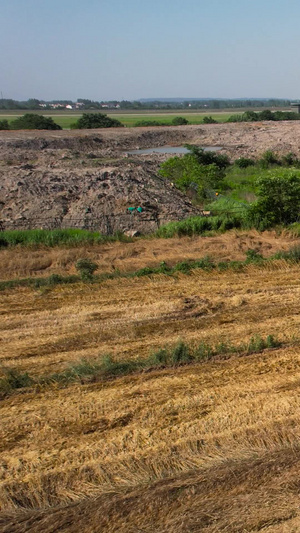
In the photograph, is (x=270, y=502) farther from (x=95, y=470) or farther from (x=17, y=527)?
(x=17, y=527)

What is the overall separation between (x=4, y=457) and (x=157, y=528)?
2.02 metres

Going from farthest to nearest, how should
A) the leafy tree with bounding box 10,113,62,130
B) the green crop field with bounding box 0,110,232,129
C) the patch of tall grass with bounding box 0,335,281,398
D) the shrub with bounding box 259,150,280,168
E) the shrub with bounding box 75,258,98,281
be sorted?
1. the green crop field with bounding box 0,110,232,129
2. the leafy tree with bounding box 10,113,62,130
3. the shrub with bounding box 259,150,280,168
4. the shrub with bounding box 75,258,98,281
5. the patch of tall grass with bounding box 0,335,281,398

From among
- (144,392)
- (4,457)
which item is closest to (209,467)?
(144,392)

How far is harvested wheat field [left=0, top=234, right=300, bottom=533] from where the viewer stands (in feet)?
18.2

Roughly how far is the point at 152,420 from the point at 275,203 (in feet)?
37.8

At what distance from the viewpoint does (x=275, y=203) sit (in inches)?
674

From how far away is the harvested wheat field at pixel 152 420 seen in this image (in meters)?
5.54

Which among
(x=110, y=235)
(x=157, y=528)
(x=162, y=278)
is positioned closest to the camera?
(x=157, y=528)

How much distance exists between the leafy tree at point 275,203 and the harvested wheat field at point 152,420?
614 centimetres

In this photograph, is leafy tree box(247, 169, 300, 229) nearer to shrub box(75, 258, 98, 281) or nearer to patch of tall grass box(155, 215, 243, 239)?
patch of tall grass box(155, 215, 243, 239)

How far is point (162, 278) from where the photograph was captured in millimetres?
12508

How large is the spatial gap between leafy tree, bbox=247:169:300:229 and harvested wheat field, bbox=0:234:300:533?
20.1 feet

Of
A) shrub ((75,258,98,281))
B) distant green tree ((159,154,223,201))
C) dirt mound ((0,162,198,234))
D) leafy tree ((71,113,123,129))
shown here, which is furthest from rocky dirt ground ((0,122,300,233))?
leafy tree ((71,113,123,129))

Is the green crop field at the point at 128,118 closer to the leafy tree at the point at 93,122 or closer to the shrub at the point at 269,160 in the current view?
the leafy tree at the point at 93,122
